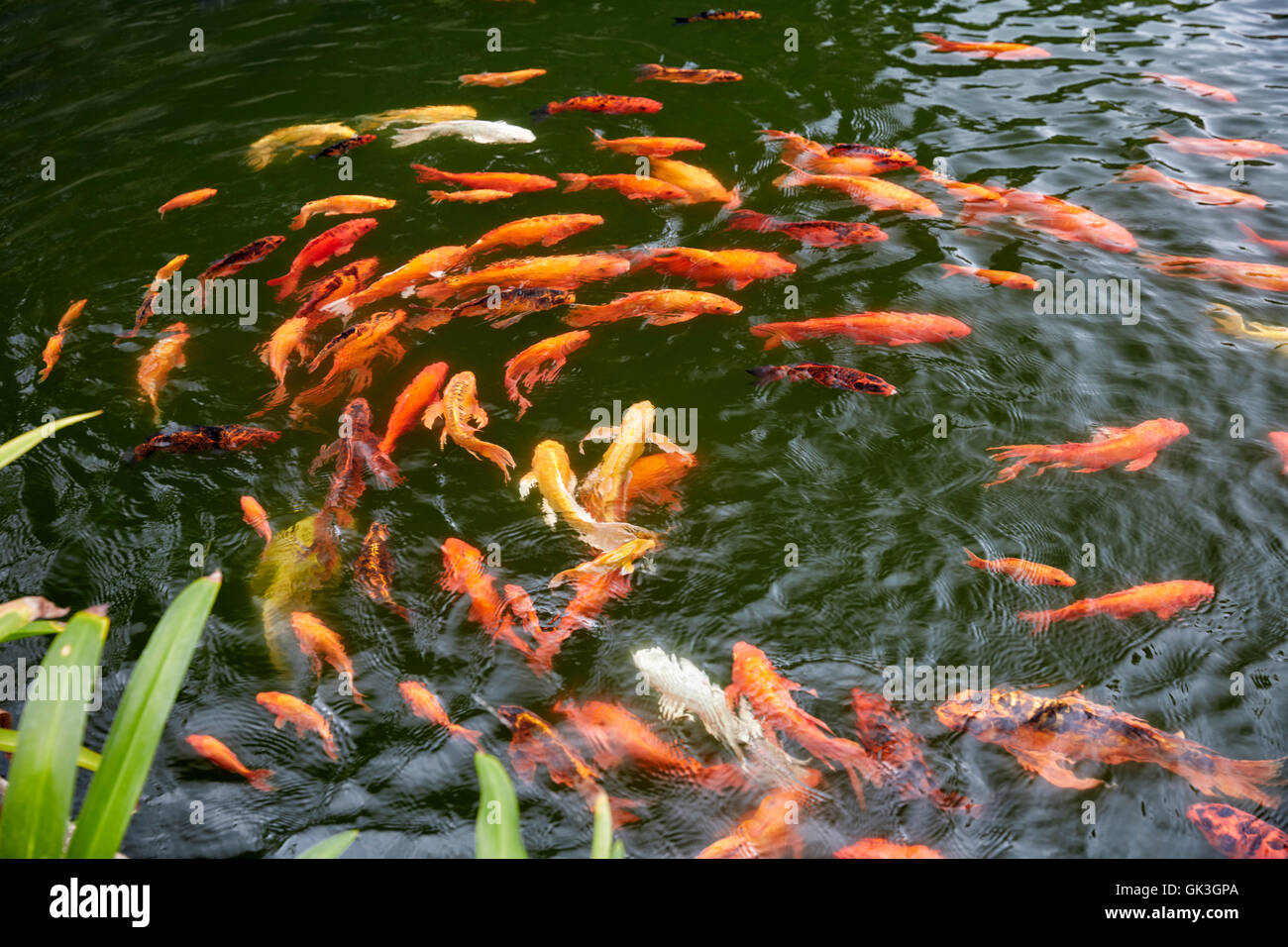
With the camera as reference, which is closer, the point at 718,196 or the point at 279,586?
the point at 279,586

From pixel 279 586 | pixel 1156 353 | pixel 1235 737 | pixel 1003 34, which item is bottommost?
pixel 1235 737

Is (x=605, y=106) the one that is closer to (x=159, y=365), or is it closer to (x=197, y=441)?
(x=159, y=365)

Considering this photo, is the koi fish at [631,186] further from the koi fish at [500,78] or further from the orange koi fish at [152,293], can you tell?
the orange koi fish at [152,293]

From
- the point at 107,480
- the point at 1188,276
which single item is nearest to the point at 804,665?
the point at 107,480

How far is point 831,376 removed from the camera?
496cm

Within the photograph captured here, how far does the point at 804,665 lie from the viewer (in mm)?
3857

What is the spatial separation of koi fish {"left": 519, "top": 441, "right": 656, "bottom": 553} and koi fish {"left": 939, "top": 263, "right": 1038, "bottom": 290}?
3094mm

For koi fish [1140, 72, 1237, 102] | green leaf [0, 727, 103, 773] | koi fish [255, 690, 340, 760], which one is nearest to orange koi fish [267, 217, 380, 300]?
koi fish [255, 690, 340, 760]

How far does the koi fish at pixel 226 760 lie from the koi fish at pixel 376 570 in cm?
89

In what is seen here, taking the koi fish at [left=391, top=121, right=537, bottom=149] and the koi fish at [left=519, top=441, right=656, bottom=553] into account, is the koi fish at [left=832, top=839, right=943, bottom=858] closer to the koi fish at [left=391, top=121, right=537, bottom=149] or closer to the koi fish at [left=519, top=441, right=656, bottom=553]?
the koi fish at [left=519, top=441, right=656, bottom=553]

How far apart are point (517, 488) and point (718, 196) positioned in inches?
127

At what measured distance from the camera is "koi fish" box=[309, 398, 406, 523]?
4598mm

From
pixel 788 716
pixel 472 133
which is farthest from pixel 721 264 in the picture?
pixel 788 716

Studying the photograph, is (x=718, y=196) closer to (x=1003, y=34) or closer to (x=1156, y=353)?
(x=1156, y=353)
